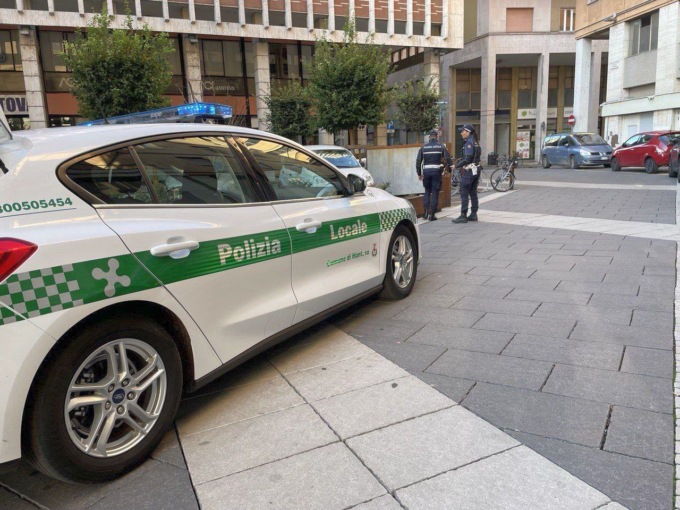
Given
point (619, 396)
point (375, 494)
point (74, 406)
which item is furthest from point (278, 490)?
point (619, 396)

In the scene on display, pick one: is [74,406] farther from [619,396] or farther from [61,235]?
[619,396]

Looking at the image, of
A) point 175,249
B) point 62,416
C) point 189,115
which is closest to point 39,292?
point 62,416

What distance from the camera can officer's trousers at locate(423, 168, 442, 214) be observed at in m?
10.7

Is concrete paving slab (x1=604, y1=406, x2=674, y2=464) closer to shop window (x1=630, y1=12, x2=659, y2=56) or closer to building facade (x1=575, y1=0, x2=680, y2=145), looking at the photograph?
building facade (x1=575, y1=0, x2=680, y2=145)

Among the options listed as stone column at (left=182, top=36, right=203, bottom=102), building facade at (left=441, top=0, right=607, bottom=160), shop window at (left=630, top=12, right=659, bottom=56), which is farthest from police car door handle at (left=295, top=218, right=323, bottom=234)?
building facade at (left=441, top=0, right=607, bottom=160)

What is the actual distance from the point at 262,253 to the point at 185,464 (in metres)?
1.26

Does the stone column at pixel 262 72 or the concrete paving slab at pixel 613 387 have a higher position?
the stone column at pixel 262 72

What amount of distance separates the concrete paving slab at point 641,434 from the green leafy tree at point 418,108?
76.2 feet

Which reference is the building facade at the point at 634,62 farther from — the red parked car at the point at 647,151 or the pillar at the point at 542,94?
the red parked car at the point at 647,151

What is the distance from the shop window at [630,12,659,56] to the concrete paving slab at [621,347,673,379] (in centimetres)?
3022

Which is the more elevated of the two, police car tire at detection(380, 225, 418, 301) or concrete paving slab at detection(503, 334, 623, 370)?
police car tire at detection(380, 225, 418, 301)

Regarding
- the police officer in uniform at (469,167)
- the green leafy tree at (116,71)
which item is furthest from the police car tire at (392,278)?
the green leafy tree at (116,71)

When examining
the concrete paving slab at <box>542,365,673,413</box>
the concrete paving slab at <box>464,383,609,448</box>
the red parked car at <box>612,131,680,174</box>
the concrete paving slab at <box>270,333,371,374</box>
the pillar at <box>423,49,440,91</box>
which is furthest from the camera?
the pillar at <box>423,49,440,91</box>

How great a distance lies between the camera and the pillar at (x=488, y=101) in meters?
39.5
